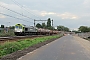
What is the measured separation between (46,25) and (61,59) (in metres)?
153

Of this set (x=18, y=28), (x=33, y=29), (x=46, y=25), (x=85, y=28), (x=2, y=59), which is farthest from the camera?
(x=85, y=28)

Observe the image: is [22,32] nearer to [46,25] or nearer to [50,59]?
[50,59]

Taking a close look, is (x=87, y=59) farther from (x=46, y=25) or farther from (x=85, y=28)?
(x=85, y=28)

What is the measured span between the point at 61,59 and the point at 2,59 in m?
3.56

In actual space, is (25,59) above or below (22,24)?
below

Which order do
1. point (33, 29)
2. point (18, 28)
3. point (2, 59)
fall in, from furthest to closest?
point (33, 29)
point (18, 28)
point (2, 59)

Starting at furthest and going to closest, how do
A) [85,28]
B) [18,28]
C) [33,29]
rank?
1. [85,28]
2. [33,29]
3. [18,28]

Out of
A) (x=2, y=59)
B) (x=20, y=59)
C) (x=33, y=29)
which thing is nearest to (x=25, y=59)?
(x=20, y=59)

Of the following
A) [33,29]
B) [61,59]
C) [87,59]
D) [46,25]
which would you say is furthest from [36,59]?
[46,25]

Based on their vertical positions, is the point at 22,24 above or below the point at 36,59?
above

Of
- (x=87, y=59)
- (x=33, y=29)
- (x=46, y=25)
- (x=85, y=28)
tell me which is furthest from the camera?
(x=85, y=28)

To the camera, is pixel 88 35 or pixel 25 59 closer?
pixel 25 59

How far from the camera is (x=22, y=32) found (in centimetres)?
5778

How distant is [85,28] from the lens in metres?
188
